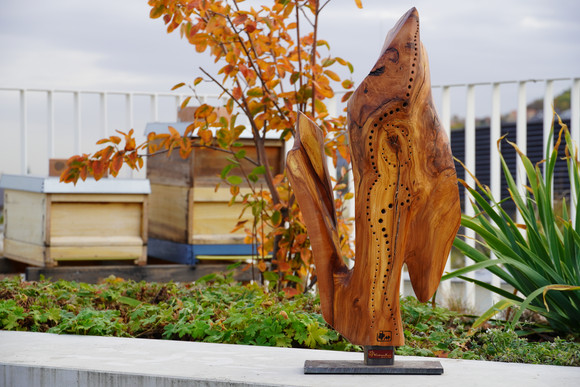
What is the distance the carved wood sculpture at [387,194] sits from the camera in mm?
1828

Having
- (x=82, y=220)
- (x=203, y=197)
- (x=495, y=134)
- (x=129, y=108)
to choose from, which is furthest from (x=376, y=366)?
(x=129, y=108)

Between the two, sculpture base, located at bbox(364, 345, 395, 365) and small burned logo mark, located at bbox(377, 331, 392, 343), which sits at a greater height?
small burned logo mark, located at bbox(377, 331, 392, 343)

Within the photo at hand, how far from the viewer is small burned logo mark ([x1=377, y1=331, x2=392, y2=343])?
1896 mm

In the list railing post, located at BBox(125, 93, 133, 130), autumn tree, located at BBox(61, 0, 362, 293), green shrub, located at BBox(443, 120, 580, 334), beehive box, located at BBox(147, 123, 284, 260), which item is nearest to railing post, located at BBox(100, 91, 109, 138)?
railing post, located at BBox(125, 93, 133, 130)

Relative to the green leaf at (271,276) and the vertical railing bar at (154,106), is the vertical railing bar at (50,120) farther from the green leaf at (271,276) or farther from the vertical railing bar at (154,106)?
the green leaf at (271,276)

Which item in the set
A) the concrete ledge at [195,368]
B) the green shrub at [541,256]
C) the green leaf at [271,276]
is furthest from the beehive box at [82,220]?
the green shrub at [541,256]

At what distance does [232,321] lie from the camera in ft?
7.93

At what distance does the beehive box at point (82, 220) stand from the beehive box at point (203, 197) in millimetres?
221

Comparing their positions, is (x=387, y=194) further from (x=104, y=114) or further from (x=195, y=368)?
(x=104, y=114)

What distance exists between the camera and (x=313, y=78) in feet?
9.93

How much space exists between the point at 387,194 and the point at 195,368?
0.75m

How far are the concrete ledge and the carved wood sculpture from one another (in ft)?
0.64

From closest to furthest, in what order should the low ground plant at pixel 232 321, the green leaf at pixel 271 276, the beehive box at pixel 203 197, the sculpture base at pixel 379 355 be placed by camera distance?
1. the sculpture base at pixel 379 355
2. the low ground plant at pixel 232 321
3. the green leaf at pixel 271 276
4. the beehive box at pixel 203 197

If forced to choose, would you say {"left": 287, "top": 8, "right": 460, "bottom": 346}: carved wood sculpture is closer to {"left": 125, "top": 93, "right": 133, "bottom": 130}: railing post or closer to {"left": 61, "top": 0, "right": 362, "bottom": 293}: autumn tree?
{"left": 61, "top": 0, "right": 362, "bottom": 293}: autumn tree
